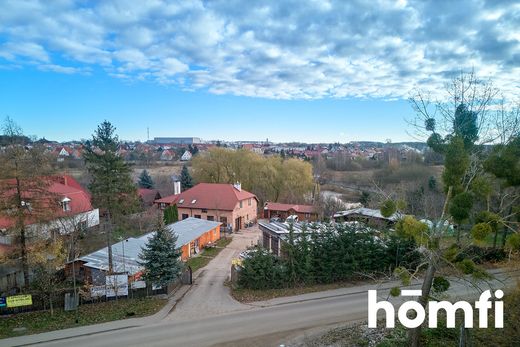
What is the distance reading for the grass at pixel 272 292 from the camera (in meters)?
18.1

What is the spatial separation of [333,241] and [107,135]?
15569 mm

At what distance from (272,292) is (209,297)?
3365 mm

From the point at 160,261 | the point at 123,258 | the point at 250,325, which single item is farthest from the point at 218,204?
the point at 250,325

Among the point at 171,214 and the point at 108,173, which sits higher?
the point at 108,173

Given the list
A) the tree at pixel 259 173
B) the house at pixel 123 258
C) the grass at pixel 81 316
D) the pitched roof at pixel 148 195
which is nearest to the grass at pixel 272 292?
the grass at pixel 81 316

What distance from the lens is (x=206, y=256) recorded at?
28516 mm

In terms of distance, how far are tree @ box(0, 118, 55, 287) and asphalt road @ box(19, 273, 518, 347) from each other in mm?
6271

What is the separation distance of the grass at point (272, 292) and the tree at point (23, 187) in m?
10.6

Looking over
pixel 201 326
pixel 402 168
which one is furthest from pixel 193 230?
pixel 402 168

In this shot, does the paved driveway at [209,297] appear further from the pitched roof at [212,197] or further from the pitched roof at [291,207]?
the pitched roof at [291,207]

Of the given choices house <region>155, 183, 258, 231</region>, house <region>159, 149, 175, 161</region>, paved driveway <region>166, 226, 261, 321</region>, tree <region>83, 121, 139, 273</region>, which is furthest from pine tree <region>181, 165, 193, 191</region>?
house <region>159, 149, 175, 161</region>

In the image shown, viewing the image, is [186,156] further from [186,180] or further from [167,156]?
[186,180]

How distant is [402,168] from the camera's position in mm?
51375

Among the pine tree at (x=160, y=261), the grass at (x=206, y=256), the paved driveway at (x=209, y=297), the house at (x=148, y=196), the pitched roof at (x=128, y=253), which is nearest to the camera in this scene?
the paved driveway at (x=209, y=297)
